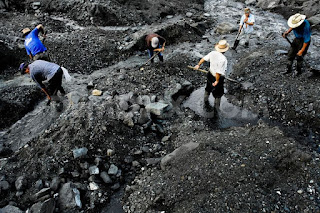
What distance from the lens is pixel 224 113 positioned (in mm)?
6172

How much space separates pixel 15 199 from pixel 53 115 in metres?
2.40

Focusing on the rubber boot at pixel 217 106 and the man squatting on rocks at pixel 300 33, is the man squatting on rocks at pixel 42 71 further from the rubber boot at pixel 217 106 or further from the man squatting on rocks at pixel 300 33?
the man squatting on rocks at pixel 300 33

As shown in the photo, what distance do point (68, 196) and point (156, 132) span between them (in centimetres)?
239

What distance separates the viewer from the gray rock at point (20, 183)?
3992 mm

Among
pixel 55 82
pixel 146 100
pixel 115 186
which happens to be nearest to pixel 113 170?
pixel 115 186

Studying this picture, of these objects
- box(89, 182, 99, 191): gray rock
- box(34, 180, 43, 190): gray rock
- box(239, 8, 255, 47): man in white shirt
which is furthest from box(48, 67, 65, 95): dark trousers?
box(239, 8, 255, 47): man in white shirt

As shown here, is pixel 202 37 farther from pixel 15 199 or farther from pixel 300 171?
pixel 15 199

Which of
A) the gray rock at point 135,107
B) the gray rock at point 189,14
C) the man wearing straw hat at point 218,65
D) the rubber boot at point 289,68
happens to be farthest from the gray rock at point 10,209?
the gray rock at point 189,14

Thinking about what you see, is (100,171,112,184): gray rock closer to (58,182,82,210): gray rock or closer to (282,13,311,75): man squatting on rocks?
(58,182,82,210): gray rock

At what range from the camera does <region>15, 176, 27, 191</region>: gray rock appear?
13.1ft

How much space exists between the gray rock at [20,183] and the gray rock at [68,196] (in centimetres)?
71

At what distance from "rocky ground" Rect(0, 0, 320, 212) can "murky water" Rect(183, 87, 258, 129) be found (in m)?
0.03

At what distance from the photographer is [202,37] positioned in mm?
10141

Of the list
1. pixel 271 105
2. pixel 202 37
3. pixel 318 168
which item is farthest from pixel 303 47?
pixel 202 37
